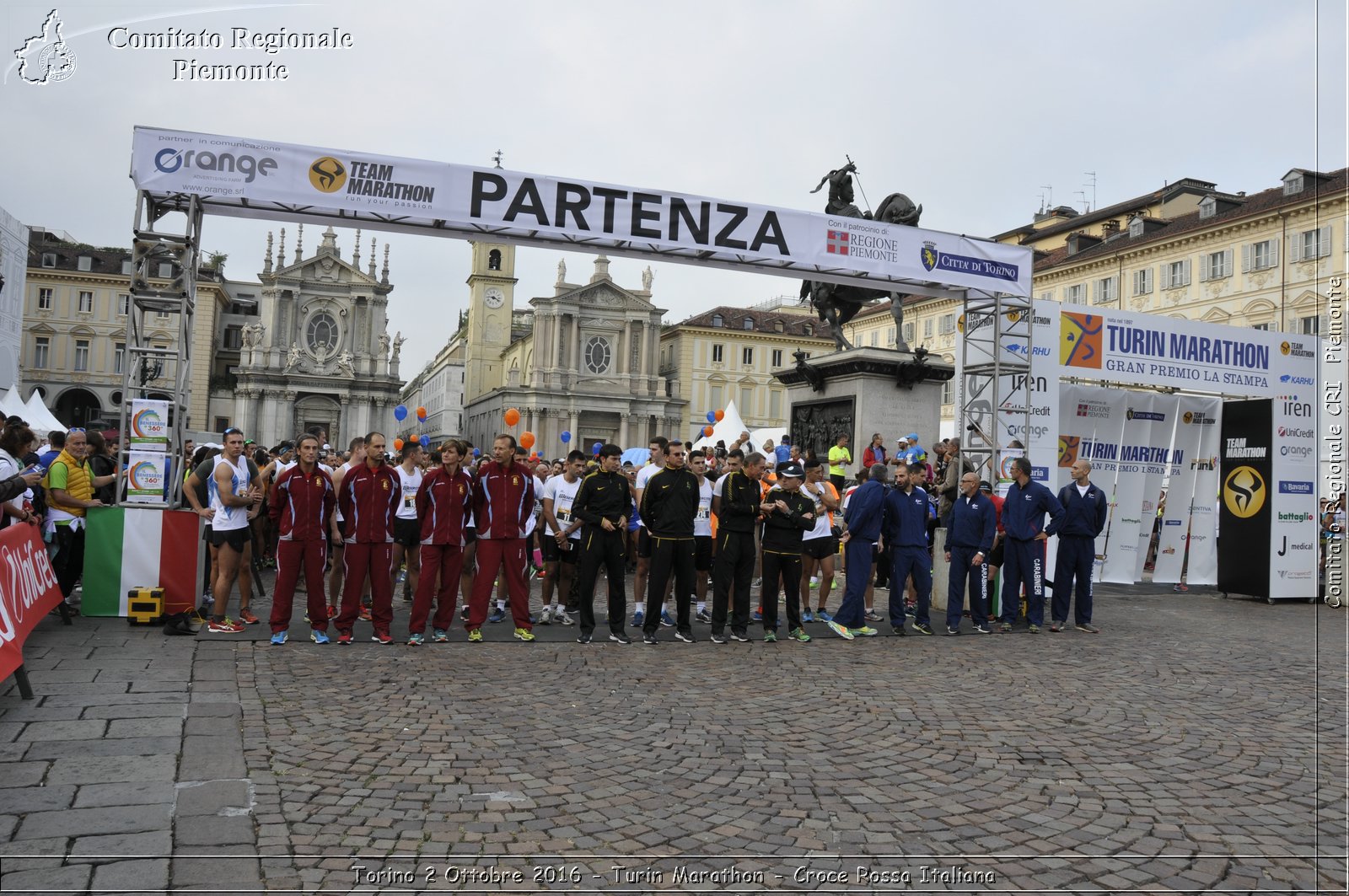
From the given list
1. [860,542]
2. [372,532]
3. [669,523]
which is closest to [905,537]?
[860,542]

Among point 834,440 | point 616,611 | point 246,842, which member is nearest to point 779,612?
point 616,611

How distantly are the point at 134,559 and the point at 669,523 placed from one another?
17.4 ft

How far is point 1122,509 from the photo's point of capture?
53.8 ft

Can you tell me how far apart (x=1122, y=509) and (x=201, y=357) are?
73.5m

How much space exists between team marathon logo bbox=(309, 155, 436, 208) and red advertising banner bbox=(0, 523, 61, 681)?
4891 millimetres

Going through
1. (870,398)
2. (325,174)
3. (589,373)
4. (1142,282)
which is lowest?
(870,398)

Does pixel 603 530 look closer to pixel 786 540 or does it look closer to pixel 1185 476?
pixel 786 540

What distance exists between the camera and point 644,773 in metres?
5.02

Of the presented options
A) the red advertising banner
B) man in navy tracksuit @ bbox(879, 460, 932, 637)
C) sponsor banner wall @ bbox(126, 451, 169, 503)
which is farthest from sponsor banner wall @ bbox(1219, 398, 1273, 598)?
the red advertising banner

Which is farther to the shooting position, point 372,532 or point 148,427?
point 148,427

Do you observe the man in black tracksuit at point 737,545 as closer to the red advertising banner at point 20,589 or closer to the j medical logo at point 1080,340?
the red advertising banner at point 20,589

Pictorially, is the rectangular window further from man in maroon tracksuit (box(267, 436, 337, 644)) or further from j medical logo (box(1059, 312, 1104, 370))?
man in maroon tracksuit (box(267, 436, 337, 644))

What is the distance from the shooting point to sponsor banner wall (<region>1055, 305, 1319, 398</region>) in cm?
1439

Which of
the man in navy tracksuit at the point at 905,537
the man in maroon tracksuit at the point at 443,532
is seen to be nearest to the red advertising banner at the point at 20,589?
the man in maroon tracksuit at the point at 443,532
